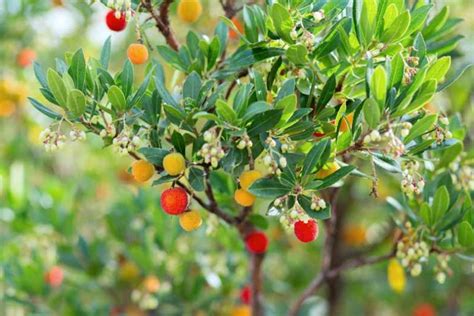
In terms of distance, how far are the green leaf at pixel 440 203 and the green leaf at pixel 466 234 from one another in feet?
0.14

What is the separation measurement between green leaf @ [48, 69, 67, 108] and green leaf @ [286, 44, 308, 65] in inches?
12.3

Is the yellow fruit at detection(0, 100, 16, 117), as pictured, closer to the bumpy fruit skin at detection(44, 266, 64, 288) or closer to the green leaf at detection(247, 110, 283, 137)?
the bumpy fruit skin at detection(44, 266, 64, 288)

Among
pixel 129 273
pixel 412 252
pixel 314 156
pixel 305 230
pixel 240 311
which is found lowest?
pixel 240 311

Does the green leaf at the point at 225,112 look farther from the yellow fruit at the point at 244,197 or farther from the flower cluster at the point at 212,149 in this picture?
the yellow fruit at the point at 244,197

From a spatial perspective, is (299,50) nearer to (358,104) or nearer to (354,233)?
(358,104)

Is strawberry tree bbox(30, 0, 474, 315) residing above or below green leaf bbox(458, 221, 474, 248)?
above

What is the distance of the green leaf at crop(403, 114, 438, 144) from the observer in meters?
0.95

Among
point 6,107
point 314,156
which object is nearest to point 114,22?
point 314,156

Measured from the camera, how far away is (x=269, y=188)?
0.95 meters

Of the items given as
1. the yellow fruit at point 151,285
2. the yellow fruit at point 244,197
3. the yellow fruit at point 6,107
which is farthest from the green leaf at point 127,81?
the yellow fruit at point 6,107

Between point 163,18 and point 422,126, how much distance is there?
1.47 feet

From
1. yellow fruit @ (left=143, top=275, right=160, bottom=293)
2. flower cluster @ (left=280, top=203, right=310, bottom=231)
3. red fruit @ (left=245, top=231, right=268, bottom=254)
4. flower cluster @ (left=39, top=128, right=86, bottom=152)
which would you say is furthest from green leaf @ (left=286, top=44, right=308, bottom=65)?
yellow fruit @ (left=143, top=275, right=160, bottom=293)

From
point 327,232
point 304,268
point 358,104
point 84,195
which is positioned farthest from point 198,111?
point 304,268

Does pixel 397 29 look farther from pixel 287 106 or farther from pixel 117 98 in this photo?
pixel 117 98
